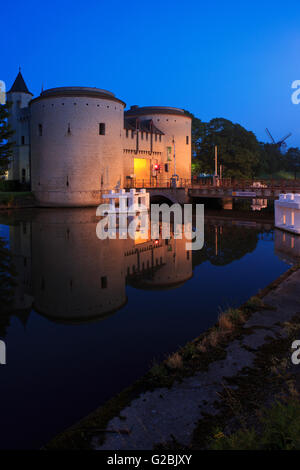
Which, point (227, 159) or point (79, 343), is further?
point (227, 159)

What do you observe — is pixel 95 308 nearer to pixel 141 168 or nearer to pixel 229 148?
pixel 141 168

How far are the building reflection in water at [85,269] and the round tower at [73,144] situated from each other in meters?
17.6

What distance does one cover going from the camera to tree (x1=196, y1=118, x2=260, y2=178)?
172 feet

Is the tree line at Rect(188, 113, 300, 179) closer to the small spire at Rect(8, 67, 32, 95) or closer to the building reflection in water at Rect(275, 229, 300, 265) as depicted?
the small spire at Rect(8, 67, 32, 95)

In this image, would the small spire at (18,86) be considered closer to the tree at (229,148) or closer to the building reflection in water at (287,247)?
the tree at (229,148)

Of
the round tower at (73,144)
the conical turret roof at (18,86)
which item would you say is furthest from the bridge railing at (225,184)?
the conical turret roof at (18,86)

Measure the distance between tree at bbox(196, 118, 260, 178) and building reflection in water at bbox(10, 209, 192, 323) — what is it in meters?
38.4

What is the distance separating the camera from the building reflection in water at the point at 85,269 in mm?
8016

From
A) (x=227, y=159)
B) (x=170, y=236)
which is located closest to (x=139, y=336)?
(x=170, y=236)

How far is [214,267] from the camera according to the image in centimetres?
1173

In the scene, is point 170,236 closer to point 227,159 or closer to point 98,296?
point 98,296

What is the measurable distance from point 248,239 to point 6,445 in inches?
615

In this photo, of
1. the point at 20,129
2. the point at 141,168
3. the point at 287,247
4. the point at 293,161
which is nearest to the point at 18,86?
the point at 20,129
